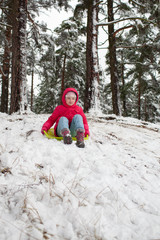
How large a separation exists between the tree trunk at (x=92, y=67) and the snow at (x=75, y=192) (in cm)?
345

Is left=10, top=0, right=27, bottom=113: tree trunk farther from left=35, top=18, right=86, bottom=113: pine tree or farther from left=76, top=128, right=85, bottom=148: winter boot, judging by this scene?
left=35, top=18, right=86, bottom=113: pine tree

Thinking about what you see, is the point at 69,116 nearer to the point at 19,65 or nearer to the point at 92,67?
the point at 92,67

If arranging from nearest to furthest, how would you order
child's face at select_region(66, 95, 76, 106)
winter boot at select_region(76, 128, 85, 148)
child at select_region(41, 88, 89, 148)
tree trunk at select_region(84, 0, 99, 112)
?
winter boot at select_region(76, 128, 85, 148)
child at select_region(41, 88, 89, 148)
child's face at select_region(66, 95, 76, 106)
tree trunk at select_region(84, 0, 99, 112)

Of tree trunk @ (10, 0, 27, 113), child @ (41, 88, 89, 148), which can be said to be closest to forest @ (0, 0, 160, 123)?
tree trunk @ (10, 0, 27, 113)

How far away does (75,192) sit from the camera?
4.97 feet

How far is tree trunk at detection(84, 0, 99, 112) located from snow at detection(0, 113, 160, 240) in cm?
345

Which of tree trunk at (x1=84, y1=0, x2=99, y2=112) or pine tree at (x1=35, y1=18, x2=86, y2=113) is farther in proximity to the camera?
pine tree at (x1=35, y1=18, x2=86, y2=113)

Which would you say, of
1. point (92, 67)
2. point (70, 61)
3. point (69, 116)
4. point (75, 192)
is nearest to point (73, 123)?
point (69, 116)

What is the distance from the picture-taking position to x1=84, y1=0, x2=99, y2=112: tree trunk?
582 cm

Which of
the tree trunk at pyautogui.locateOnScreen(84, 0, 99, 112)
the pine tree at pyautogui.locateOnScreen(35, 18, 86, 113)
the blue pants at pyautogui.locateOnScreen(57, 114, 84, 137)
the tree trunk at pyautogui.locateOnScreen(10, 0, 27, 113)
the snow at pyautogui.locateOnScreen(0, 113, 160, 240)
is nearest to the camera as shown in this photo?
the snow at pyautogui.locateOnScreen(0, 113, 160, 240)

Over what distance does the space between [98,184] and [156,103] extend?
53.4ft

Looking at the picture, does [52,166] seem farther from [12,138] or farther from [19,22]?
[19,22]

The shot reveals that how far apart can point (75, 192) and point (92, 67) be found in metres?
5.18

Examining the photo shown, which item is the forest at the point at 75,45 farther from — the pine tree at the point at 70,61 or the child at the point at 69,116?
the child at the point at 69,116
